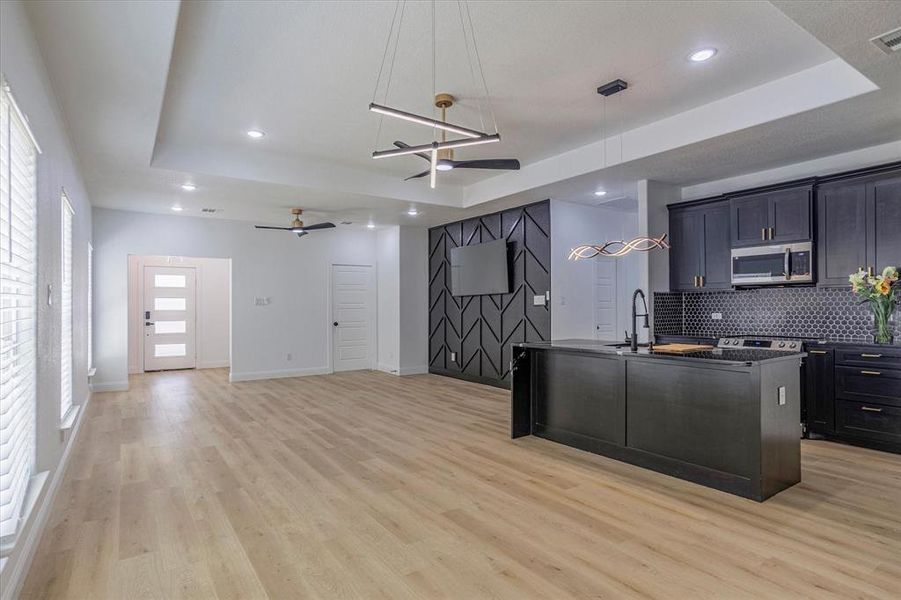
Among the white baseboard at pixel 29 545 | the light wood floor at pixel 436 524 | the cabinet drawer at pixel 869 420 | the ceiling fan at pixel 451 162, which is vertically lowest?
the light wood floor at pixel 436 524

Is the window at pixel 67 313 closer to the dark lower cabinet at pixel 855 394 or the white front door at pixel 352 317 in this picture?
the white front door at pixel 352 317

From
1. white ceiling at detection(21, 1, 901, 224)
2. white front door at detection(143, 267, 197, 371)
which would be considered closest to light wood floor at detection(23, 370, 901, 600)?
white ceiling at detection(21, 1, 901, 224)

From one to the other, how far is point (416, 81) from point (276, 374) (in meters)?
6.59

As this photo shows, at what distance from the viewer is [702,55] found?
11.7 feet

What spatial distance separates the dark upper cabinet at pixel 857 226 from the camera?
448 cm

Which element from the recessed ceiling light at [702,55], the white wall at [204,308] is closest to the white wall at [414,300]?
the white wall at [204,308]

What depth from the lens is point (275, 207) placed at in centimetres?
764

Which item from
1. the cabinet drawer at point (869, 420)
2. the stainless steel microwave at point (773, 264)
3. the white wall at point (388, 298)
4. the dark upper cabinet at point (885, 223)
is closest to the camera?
the cabinet drawer at point (869, 420)

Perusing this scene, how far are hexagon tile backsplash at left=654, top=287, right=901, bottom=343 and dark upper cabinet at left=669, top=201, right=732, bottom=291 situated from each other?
0.32 metres

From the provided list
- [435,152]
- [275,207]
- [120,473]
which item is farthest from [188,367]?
[435,152]

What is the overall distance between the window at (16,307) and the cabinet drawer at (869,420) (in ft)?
19.5

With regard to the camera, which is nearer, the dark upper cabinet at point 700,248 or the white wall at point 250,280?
the dark upper cabinet at point 700,248

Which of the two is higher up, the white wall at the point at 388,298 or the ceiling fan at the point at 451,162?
the ceiling fan at the point at 451,162

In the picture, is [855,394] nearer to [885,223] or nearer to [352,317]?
[885,223]
